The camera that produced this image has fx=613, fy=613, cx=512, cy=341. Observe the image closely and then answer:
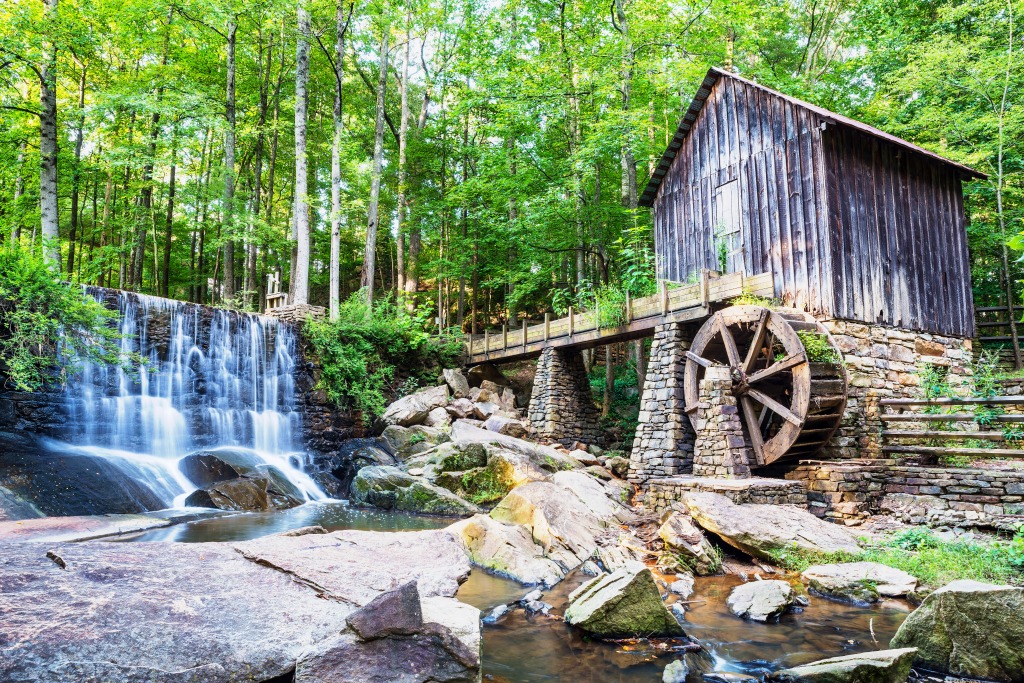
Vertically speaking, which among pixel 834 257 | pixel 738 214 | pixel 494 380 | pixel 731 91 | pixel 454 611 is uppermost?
pixel 731 91

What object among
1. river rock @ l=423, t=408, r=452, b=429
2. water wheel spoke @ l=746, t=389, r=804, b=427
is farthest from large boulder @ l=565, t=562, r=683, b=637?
river rock @ l=423, t=408, r=452, b=429

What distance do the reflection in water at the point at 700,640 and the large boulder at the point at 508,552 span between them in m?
0.52

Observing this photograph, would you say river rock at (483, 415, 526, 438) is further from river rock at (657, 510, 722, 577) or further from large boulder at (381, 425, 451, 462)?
river rock at (657, 510, 722, 577)

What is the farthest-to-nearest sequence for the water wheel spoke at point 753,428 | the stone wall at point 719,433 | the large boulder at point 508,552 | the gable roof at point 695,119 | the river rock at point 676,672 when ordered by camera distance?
the gable roof at point 695,119 < the water wheel spoke at point 753,428 < the stone wall at point 719,433 < the large boulder at point 508,552 < the river rock at point 676,672

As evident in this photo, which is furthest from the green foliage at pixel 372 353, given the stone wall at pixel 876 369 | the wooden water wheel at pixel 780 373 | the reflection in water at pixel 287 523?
the stone wall at pixel 876 369

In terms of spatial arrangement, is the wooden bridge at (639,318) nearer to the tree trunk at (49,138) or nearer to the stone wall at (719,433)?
the stone wall at (719,433)

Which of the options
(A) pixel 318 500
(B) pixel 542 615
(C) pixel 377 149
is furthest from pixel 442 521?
(C) pixel 377 149

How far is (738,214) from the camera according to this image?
13023 mm

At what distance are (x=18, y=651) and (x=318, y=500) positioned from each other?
857 cm

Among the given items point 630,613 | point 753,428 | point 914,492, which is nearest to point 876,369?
point 753,428

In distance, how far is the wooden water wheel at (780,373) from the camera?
33.4ft

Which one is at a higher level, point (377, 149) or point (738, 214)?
point (377, 149)

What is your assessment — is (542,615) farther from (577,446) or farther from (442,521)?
(577,446)

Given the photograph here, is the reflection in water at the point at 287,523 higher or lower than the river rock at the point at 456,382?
lower
